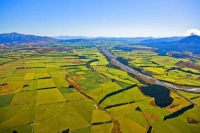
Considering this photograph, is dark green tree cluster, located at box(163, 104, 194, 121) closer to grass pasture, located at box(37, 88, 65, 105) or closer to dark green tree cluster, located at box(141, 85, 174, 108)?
dark green tree cluster, located at box(141, 85, 174, 108)

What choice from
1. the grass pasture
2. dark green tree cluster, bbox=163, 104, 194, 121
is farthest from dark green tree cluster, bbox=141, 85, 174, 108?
the grass pasture

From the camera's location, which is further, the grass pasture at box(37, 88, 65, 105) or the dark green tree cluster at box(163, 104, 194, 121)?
the grass pasture at box(37, 88, 65, 105)

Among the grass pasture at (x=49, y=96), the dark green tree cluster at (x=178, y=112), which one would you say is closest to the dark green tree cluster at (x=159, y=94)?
the dark green tree cluster at (x=178, y=112)

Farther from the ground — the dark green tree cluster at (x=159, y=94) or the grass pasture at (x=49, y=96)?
the grass pasture at (x=49, y=96)

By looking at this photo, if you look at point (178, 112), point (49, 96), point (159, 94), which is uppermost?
point (49, 96)

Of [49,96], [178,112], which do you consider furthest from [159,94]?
[49,96]

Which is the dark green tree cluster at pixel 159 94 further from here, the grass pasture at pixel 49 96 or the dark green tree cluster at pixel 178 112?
the grass pasture at pixel 49 96

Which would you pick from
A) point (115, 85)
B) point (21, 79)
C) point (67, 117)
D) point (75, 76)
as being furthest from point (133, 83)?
point (21, 79)

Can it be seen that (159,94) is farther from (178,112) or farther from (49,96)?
(49,96)

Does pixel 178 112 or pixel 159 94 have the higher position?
pixel 159 94

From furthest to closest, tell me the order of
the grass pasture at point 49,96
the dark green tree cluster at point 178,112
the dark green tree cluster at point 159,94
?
the dark green tree cluster at point 159,94, the grass pasture at point 49,96, the dark green tree cluster at point 178,112

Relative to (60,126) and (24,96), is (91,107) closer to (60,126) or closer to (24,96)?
(60,126)
